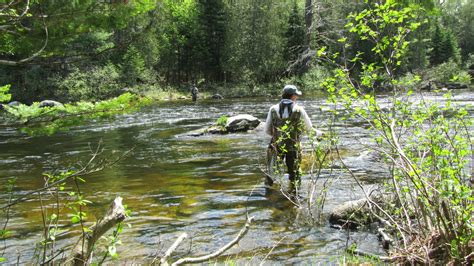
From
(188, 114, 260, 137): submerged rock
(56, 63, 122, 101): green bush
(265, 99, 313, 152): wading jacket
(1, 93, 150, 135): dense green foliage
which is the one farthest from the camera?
(56, 63, 122, 101): green bush

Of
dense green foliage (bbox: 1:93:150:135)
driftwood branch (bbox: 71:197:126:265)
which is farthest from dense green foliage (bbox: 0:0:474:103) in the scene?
driftwood branch (bbox: 71:197:126:265)

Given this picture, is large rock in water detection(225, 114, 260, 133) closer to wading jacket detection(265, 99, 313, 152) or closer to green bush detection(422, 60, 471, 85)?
green bush detection(422, 60, 471, 85)

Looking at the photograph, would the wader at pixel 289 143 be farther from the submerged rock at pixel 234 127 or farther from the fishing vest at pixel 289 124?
the submerged rock at pixel 234 127

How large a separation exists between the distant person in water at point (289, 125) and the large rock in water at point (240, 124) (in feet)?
29.2

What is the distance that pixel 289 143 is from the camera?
8.03 meters

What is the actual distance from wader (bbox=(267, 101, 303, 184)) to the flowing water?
1.50 feet

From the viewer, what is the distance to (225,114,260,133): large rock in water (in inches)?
674

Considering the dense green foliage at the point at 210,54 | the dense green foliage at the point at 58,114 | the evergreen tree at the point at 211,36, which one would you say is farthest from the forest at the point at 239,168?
the evergreen tree at the point at 211,36

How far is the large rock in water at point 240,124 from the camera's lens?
17.1 metres

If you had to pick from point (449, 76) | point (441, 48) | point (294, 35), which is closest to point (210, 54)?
point (294, 35)

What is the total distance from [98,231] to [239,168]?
7.31 meters

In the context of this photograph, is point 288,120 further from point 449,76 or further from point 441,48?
point 441,48

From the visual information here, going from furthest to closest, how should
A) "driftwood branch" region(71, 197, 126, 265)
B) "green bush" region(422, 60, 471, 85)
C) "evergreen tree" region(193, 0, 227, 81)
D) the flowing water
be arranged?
"evergreen tree" region(193, 0, 227, 81), the flowing water, "green bush" region(422, 60, 471, 85), "driftwood branch" region(71, 197, 126, 265)

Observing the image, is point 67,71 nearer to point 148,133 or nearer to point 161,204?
point 148,133
